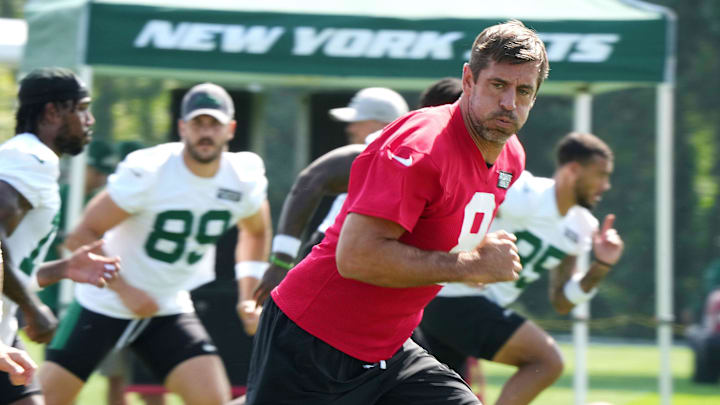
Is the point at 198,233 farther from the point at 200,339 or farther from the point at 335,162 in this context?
the point at 335,162

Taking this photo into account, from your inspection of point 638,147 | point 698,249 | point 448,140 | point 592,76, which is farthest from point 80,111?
point 638,147

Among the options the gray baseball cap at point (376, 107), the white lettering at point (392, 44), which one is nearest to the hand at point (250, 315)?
the gray baseball cap at point (376, 107)

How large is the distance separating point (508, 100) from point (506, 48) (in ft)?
0.51

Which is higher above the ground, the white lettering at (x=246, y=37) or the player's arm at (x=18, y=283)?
the white lettering at (x=246, y=37)

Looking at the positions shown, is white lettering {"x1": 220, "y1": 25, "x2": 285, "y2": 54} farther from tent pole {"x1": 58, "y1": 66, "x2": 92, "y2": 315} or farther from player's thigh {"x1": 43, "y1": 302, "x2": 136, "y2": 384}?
player's thigh {"x1": 43, "y1": 302, "x2": 136, "y2": 384}

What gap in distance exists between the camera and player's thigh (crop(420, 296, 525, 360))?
222 inches

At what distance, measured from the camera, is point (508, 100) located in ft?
11.3

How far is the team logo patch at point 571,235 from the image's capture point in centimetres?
610

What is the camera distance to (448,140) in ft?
11.3

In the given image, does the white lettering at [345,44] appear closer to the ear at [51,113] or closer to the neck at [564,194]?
the neck at [564,194]

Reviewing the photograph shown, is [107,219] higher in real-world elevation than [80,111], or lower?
lower

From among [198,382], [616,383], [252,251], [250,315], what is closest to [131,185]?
[252,251]

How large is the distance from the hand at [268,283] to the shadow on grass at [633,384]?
682 centimetres

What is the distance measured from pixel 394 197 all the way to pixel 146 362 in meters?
2.62
